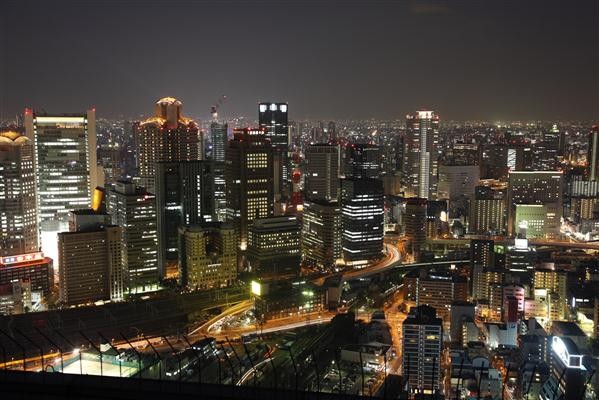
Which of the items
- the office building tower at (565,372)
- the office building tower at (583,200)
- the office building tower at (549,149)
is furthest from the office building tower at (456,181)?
the office building tower at (565,372)

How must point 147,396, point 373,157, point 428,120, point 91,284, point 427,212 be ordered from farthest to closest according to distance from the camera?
point 428,120
point 373,157
point 427,212
point 91,284
point 147,396

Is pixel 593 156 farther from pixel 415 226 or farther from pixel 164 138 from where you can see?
pixel 164 138

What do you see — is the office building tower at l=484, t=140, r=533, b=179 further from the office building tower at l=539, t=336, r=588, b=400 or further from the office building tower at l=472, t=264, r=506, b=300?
the office building tower at l=539, t=336, r=588, b=400

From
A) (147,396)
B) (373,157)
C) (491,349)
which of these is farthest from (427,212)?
(147,396)

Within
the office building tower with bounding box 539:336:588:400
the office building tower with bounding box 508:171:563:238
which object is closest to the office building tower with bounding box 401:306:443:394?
the office building tower with bounding box 539:336:588:400

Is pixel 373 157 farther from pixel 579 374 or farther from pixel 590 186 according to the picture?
pixel 579 374

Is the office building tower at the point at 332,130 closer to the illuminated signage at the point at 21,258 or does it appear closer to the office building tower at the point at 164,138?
the office building tower at the point at 164,138
